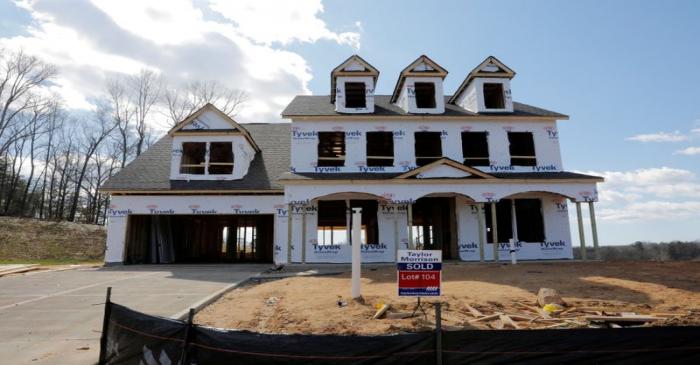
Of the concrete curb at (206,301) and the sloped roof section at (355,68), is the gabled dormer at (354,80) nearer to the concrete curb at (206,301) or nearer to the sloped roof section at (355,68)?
the sloped roof section at (355,68)

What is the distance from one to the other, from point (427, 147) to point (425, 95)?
10.4ft

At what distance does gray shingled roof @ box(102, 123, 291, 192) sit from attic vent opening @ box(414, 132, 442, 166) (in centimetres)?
728

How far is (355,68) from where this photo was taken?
826 inches

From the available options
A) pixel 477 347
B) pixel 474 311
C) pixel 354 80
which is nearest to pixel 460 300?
pixel 474 311

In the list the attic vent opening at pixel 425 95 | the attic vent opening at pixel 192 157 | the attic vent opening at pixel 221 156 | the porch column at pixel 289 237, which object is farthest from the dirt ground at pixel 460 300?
the attic vent opening at pixel 425 95

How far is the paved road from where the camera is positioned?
6.57 metres

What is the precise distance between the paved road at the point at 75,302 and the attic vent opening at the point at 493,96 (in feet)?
52.3

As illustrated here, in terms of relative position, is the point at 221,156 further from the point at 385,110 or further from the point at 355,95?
the point at 385,110

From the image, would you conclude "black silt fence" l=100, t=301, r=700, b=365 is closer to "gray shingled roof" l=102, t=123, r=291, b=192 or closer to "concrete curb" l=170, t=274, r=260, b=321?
"concrete curb" l=170, t=274, r=260, b=321

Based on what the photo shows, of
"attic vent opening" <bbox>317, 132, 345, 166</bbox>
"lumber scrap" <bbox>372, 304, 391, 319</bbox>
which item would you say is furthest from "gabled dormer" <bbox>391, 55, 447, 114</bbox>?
"lumber scrap" <bbox>372, 304, 391, 319</bbox>

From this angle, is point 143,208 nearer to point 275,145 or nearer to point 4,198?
point 275,145

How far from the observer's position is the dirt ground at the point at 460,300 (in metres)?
7.14

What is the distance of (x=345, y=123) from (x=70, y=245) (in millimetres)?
22057

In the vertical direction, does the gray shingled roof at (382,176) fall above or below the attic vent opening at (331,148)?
below
